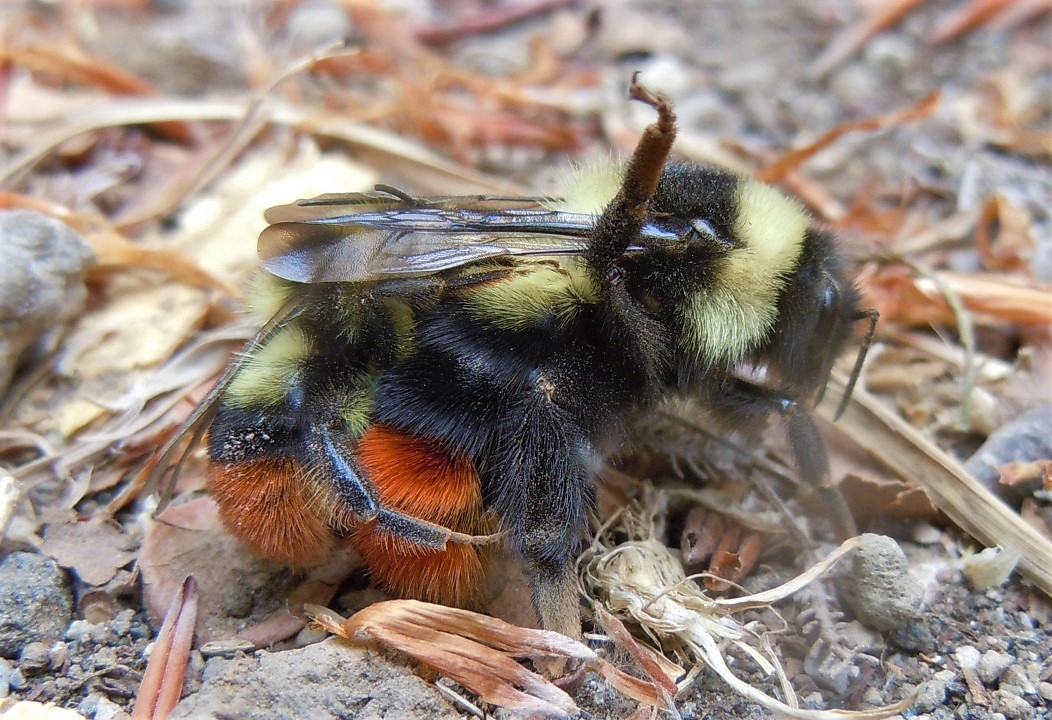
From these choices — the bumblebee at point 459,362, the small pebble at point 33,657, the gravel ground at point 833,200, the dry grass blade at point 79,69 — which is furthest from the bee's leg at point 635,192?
the dry grass blade at point 79,69

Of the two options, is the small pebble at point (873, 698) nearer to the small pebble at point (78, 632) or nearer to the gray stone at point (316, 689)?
the gray stone at point (316, 689)

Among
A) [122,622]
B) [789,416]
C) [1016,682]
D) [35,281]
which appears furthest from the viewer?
[35,281]

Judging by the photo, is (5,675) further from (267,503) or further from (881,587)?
(881,587)

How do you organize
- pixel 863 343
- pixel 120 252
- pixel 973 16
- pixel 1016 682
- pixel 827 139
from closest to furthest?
pixel 1016 682 → pixel 863 343 → pixel 120 252 → pixel 827 139 → pixel 973 16

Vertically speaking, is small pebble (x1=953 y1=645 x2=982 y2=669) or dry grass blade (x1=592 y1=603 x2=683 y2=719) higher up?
small pebble (x1=953 y1=645 x2=982 y2=669)

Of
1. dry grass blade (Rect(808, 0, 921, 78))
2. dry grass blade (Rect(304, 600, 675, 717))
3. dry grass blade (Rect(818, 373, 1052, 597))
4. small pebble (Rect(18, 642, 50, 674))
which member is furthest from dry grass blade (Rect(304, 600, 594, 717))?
dry grass blade (Rect(808, 0, 921, 78))

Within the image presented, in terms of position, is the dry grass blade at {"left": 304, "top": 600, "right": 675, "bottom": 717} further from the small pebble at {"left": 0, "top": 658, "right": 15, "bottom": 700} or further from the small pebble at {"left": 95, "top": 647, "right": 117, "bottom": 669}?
the small pebble at {"left": 0, "top": 658, "right": 15, "bottom": 700}

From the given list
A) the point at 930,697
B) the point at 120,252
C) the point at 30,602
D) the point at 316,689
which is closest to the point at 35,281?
the point at 120,252
